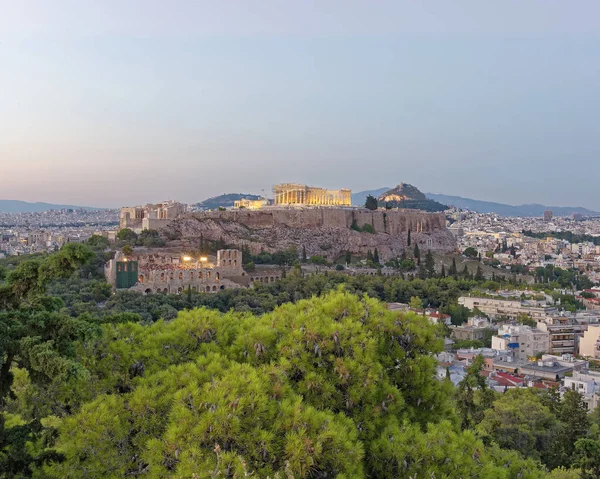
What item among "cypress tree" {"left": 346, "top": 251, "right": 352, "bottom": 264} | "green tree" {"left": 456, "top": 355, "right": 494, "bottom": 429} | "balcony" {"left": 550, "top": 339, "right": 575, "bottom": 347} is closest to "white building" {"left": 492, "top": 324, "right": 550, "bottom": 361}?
"balcony" {"left": 550, "top": 339, "right": 575, "bottom": 347}

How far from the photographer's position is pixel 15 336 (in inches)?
251

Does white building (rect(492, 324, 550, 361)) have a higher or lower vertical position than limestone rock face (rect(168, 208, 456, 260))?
lower

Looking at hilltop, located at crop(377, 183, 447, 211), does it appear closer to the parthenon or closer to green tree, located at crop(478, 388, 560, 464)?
the parthenon

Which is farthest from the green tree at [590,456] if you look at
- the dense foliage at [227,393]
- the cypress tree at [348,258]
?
the cypress tree at [348,258]

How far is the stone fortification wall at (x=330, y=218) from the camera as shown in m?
65.7

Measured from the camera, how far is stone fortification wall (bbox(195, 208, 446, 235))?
65.7 metres

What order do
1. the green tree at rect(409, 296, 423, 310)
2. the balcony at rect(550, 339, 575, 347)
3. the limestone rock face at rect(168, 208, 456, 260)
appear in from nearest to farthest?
the balcony at rect(550, 339, 575, 347), the green tree at rect(409, 296, 423, 310), the limestone rock face at rect(168, 208, 456, 260)

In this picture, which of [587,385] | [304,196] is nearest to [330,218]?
[304,196]

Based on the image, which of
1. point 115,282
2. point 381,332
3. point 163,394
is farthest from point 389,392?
point 115,282

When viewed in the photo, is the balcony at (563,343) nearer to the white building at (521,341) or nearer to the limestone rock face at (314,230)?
the white building at (521,341)

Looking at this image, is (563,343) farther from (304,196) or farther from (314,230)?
(304,196)

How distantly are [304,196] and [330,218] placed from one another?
29.5ft

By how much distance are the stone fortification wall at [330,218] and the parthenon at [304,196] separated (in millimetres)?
6302

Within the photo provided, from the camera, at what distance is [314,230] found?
220ft
